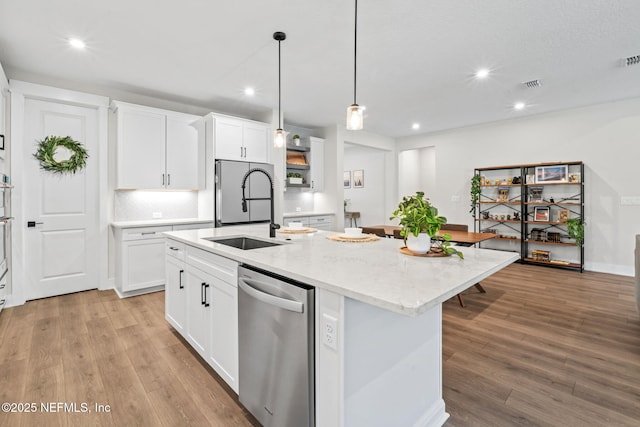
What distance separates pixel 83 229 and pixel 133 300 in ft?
3.90

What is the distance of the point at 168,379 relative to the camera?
2047mm

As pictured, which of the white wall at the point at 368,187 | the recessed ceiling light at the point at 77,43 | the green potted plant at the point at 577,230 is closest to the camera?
the recessed ceiling light at the point at 77,43

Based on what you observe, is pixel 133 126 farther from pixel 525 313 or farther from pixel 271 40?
pixel 525 313

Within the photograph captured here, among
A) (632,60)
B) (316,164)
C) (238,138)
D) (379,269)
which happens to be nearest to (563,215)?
(632,60)

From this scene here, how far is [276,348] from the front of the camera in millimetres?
1417

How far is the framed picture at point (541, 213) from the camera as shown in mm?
5270

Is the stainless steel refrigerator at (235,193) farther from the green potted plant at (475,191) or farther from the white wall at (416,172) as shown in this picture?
the white wall at (416,172)

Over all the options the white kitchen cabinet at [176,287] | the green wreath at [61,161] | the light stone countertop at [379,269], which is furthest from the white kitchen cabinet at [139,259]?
the light stone countertop at [379,269]

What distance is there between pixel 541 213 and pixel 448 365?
4.41 metres

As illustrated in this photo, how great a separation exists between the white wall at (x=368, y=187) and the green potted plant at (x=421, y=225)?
246 inches

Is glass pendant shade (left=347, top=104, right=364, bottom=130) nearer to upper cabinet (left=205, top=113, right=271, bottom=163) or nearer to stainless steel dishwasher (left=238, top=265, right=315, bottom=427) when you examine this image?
stainless steel dishwasher (left=238, top=265, right=315, bottom=427)

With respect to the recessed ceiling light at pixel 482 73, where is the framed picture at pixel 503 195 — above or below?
below

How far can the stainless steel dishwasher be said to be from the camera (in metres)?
1.26

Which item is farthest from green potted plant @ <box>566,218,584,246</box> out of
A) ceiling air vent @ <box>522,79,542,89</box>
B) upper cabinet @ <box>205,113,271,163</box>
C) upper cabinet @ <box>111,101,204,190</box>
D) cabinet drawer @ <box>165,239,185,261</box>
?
upper cabinet @ <box>111,101,204,190</box>
